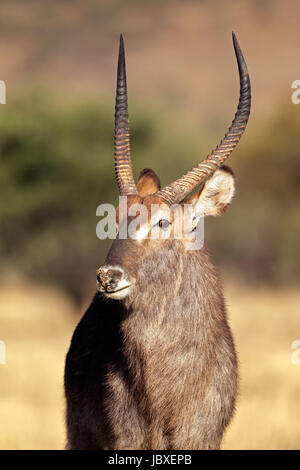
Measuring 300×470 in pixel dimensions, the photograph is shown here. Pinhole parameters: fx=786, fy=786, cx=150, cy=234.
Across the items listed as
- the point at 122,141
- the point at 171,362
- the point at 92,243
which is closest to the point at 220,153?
the point at 122,141

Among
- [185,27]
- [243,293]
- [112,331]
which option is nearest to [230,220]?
[243,293]

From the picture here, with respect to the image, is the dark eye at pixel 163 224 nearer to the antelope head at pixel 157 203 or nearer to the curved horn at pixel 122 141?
the antelope head at pixel 157 203

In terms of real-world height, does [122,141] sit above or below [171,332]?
above

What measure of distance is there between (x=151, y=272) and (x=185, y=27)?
69.0 metres

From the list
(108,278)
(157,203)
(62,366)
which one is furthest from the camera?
(62,366)

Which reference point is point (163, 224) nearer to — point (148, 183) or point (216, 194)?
point (216, 194)

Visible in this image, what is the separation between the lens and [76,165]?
18094 mm

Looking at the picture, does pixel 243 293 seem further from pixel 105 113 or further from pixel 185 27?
pixel 185 27

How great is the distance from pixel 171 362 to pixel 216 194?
127cm

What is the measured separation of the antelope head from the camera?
5.18 meters

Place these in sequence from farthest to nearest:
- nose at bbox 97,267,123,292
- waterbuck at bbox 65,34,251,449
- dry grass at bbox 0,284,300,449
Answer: dry grass at bbox 0,284,300,449
waterbuck at bbox 65,34,251,449
nose at bbox 97,267,123,292

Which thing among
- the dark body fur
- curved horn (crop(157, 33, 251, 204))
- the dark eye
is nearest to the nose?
the dark body fur

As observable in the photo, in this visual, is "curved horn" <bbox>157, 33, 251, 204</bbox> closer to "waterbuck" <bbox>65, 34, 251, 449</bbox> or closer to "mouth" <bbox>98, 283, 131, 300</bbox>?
"waterbuck" <bbox>65, 34, 251, 449</bbox>

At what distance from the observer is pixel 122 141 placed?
19.5 ft
